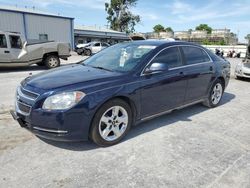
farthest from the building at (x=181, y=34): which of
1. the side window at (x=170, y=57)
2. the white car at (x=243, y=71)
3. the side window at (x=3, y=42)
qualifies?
the side window at (x=170, y=57)

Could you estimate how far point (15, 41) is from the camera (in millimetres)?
11617

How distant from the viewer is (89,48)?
2644 cm

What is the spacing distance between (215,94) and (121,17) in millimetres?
55826

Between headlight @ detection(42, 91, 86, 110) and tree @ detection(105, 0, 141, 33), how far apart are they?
5734 centimetres

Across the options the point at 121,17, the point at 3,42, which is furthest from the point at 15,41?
the point at 121,17

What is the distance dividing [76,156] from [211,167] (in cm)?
179

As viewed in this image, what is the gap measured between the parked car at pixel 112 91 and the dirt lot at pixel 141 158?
30 cm

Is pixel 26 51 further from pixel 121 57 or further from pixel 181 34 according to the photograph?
pixel 181 34

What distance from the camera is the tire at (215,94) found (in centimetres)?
566

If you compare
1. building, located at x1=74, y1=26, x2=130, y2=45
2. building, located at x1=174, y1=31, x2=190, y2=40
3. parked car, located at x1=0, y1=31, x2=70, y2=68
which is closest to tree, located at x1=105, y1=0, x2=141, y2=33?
building, located at x1=74, y1=26, x2=130, y2=45

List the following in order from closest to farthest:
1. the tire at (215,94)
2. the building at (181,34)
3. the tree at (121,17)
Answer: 1. the tire at (215,94)
2. the tree at (121,17)
3. the building at (181,34)

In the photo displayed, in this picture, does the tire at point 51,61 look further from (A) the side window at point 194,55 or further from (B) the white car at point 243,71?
(A) the side window at point 194,55

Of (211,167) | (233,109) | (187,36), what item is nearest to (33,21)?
(233,109)

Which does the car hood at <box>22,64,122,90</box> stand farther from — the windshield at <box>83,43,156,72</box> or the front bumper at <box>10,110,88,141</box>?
the front bumper at <box>10,110,88,141</box>
